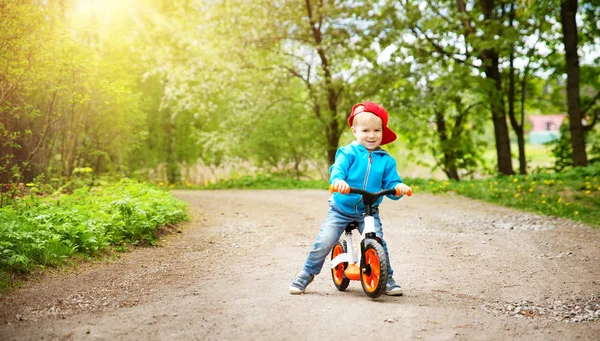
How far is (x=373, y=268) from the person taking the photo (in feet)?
16.4

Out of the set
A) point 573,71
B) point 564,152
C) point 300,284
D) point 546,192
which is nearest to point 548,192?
point 546,192

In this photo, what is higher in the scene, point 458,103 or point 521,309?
point 458,103

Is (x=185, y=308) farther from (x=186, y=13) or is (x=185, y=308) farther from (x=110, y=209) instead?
(x=186, y=13)

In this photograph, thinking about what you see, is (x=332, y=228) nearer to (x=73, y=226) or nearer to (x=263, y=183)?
(x=73, y=226)

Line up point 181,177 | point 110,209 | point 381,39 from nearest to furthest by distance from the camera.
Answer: point 110,209 < point 381,39 < point 181,177

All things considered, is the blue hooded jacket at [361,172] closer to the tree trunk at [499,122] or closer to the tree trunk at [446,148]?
the tree trunk at [499,122]

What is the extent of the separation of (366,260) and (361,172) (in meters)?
0.77

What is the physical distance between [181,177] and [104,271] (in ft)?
57.2

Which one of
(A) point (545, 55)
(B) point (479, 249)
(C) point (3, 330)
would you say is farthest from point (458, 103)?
(C) point (3, 330)

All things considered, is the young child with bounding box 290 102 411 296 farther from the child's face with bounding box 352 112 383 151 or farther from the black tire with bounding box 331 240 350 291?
the black tire with bounding box 331 240 350 291

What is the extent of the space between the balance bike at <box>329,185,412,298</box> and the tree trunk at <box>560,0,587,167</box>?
44.4ft

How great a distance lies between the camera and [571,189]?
42.7 feet

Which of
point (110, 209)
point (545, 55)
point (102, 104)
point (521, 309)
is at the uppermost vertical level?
point (545, 55)

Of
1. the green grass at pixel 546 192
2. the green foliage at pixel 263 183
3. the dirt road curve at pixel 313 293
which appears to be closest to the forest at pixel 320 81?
the green foliage at pixel 263 183
